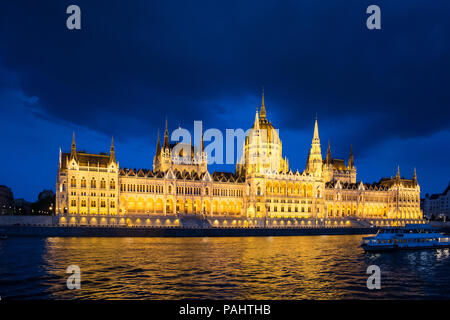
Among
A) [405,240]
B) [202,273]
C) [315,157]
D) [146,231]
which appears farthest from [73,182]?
[315,157]

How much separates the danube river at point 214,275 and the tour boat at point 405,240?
658 centimetres

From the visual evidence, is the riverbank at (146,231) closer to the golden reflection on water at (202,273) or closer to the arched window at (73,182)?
the arched window at (73,182)

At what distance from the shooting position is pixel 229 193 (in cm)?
13325

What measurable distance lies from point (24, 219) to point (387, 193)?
4963 inches

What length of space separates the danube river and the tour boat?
259 inches

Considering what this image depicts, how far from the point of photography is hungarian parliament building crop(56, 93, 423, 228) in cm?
11238

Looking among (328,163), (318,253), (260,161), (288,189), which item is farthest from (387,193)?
(318,253)

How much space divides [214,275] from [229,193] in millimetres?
91071

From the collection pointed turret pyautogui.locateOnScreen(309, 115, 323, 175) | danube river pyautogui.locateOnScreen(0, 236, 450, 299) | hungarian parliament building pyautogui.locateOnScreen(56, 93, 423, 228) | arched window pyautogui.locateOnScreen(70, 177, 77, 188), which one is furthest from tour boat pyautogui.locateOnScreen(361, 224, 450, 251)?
arched window pyautogui.locateOnScreen(70, 177, 77, 188)

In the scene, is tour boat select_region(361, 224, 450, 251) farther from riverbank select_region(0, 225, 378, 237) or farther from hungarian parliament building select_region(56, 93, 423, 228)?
hungarian parliament building select_region(56, 93, 423, 228)

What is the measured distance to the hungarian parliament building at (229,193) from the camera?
11238 centimetres

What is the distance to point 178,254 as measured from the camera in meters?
59.7

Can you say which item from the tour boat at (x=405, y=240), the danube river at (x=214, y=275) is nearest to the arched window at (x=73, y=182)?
the danube river at (x=214, y=275)
